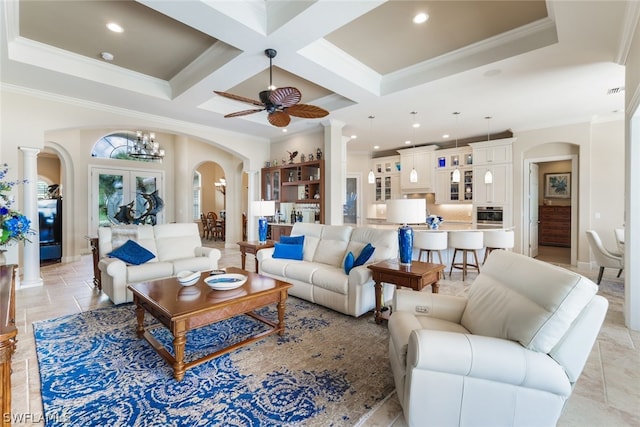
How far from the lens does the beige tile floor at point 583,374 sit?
180 centimetres

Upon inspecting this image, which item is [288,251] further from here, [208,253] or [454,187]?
[454,187]

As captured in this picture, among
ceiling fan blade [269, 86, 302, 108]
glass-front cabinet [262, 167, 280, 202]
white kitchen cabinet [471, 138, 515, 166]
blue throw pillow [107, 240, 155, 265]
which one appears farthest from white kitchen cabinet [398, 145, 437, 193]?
blue throw pillow [107, 240, 155, 265]

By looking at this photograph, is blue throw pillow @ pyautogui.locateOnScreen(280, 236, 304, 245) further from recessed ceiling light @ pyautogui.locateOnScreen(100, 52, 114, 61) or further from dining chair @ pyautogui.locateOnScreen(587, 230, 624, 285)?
dining chair @ pyautogui.locateOnScreen(587, 230, 624, 285)

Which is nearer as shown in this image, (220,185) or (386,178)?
(386,178)

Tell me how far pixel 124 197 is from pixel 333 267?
7486 millimetres

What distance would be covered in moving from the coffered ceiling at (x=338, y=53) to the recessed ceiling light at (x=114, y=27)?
48 millimetres

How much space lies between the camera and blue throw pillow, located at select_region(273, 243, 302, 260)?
4.24 metres

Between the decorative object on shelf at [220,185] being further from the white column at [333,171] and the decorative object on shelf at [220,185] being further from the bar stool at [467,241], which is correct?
the bar stool at [467,241]

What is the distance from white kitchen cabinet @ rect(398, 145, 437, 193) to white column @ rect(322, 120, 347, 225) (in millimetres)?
3023

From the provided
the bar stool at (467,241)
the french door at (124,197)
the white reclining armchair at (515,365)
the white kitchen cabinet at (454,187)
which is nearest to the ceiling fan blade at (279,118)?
the white reclining armchair at (515,365)

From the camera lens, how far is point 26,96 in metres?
4.28

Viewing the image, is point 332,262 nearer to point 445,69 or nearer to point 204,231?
point 445,69

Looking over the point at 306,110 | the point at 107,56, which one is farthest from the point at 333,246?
the point at 107,56

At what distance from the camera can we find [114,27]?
125 inches
